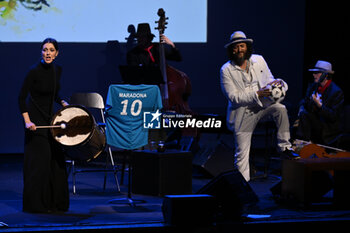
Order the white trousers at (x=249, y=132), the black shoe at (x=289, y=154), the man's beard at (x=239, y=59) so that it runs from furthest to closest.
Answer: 1. the man's beard at (x=239, y=59)
2. the white trousers at (x=249, y=132)
3. the black shoe at (x=289, y=154)

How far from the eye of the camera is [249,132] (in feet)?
18.6

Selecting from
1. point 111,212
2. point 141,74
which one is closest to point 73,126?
point 111,212

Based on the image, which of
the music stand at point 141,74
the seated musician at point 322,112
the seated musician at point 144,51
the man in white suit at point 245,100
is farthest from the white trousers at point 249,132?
the seated musician at point 144,51

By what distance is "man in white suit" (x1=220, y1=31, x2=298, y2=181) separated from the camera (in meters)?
5.58

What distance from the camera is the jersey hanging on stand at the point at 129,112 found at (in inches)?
232

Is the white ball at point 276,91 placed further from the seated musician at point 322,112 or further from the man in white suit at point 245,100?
the seated musician at point 322,112

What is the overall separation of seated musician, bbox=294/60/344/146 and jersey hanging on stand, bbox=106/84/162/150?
6.76 ft

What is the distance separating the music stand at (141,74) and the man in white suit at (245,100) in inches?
32.8

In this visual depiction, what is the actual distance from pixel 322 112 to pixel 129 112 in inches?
94.8

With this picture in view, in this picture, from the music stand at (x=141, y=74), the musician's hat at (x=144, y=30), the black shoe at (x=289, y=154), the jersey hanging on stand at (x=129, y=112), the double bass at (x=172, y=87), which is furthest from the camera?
the musician's hat at (x=144, y=30)

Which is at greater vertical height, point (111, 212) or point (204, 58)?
point (204, 58)

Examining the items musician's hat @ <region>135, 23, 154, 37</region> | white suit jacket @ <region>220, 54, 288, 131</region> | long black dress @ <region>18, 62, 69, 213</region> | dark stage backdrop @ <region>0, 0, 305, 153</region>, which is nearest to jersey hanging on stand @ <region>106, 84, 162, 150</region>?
white suit jacket @ <region>220, 54, 288, 131</region>

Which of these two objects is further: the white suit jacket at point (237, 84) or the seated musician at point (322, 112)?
the seated musician at point (322, 112)

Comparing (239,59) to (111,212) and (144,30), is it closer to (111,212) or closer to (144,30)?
(111,212)
